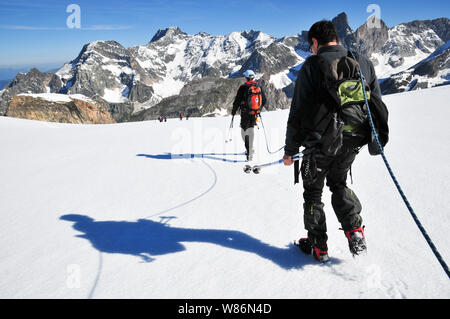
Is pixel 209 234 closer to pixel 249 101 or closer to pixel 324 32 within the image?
pixel 324 32

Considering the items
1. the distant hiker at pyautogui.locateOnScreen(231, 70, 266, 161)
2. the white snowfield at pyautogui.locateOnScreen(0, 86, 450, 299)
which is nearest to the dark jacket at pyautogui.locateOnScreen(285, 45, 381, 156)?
the white snowfield at pyautogui.locateOnScreen(0, 86, 450, 299)

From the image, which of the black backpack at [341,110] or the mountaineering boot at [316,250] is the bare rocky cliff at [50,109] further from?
the black backpack at [341,110]

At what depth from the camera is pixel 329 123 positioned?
2.88m

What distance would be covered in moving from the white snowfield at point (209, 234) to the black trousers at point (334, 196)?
49cm

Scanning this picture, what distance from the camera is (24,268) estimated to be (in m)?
3.59

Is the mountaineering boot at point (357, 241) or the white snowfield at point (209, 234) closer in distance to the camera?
the white snowfield at point (209, 234)

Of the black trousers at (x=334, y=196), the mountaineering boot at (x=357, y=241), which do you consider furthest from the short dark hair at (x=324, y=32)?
the mountaineering boot at (x=357, y=241)

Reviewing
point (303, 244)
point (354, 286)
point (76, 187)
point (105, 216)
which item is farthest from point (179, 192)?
point (354, 286)

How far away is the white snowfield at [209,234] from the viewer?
3037 mm

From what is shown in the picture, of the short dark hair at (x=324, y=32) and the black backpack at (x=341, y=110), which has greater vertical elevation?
the short dark hair at (x=324, y=32)

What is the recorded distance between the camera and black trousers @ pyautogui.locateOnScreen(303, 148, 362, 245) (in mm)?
3109

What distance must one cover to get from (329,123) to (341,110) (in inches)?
7.9

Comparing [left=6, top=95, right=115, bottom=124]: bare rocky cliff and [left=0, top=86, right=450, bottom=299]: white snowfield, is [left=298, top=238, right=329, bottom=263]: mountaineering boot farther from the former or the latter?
[left=6, top=95, right=115, bottom=124]: bare rocky cliff
